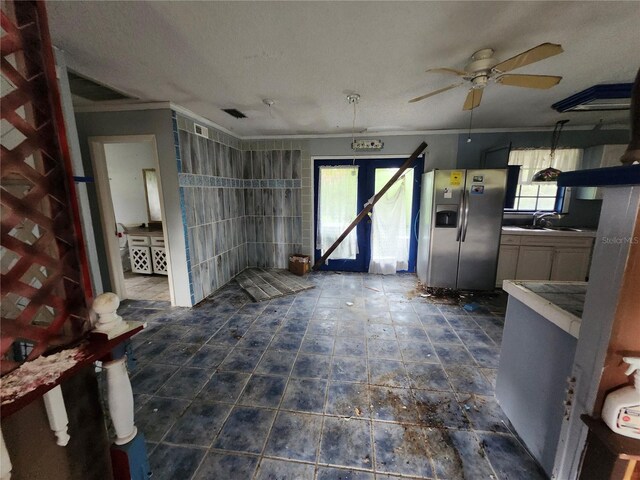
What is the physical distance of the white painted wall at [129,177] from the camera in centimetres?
440

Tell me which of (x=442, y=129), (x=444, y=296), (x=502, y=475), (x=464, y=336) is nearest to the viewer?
(x=502, y=475)

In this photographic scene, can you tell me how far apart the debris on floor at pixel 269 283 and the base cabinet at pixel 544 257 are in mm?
2896

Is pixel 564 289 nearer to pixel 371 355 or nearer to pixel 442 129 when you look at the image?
pixel 371 355

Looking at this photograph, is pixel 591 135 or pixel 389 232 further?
pixel 389 232

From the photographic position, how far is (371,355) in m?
2.32

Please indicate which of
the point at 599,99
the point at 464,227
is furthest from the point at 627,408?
the point at 599,99

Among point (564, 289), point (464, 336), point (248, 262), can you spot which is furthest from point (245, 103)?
point (464, 336)

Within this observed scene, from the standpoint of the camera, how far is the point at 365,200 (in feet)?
14.6

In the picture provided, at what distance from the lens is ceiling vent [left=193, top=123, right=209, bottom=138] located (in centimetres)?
322

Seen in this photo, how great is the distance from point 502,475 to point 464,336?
4.59 ft

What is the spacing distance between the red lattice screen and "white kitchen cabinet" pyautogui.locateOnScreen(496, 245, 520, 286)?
4412mm

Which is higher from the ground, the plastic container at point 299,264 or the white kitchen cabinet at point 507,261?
the white kitchen cabinet at point 507,261

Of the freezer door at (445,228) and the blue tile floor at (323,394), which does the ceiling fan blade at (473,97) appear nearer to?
the freezer door at (445,228)

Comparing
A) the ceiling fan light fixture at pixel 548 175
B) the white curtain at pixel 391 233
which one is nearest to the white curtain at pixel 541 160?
the ceiling fan light fixture at pixel 548 175
